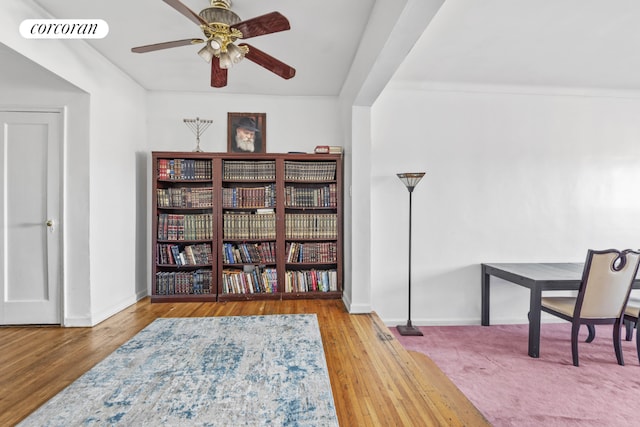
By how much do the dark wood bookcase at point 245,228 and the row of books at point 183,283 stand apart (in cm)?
1

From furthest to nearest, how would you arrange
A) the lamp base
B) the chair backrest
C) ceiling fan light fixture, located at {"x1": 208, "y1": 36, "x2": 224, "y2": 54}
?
the lamp base, the chair backrest, ceiling fan light fixture, located at {"x1": 208, "y1": 36, "x2": 224, "y2": 54}

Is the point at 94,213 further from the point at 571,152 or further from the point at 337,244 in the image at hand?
the point at 571,152

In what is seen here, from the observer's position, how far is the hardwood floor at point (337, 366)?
5.16 ft

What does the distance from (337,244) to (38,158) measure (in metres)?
2.94

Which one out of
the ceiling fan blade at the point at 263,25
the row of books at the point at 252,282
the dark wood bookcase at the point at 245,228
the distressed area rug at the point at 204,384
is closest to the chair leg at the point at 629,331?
the dark wood bookcase at the point at 245,228

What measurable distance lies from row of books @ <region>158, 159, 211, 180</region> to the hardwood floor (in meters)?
1.41

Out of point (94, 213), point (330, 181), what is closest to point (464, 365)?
point (330, 181)

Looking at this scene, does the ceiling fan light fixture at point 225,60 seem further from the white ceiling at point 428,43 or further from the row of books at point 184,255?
the row of books at point 184,255

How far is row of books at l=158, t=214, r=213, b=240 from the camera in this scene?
3369 mm

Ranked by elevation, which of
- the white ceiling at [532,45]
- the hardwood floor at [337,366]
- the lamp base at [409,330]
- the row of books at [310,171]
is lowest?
the lamp base at [409,330]

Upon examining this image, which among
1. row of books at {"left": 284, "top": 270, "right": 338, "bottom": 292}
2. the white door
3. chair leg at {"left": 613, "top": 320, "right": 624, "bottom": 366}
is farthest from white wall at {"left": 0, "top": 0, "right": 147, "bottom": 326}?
chair leg at {"left": 613, "top": 320, "right": 624, "bottom": 366}

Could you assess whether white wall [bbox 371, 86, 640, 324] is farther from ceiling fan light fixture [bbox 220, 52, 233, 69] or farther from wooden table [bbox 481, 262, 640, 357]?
ceiling fan light fixture [bbox 220, 52, 233, 69]

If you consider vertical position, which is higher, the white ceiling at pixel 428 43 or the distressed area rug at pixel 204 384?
the white ceiling at pixel 428 43

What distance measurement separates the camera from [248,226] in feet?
11.3
